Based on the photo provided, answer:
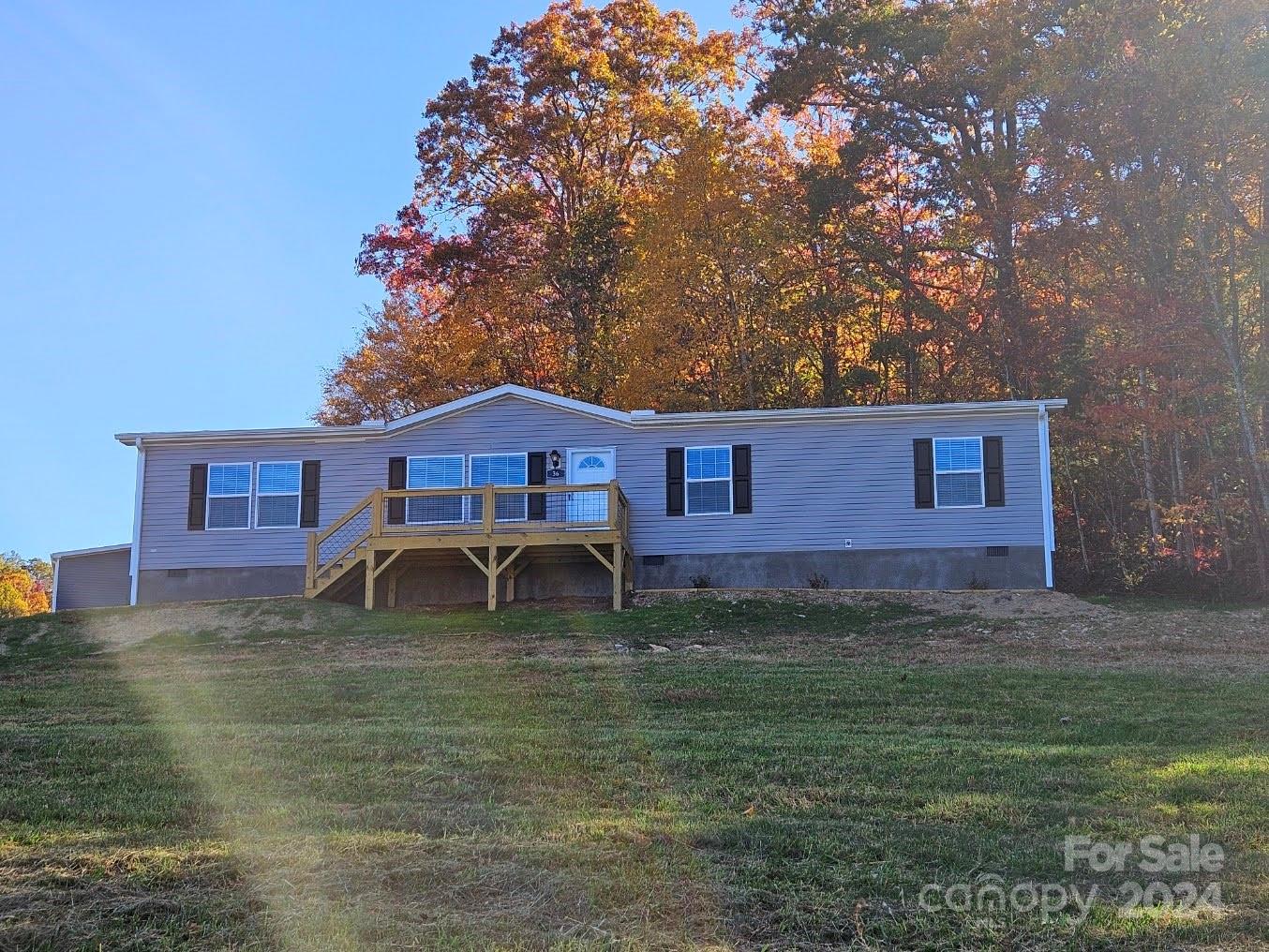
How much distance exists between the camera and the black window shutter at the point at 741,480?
19406mm

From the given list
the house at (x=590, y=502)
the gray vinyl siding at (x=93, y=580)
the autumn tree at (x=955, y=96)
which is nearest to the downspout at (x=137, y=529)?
the house at (x=590, y=502)

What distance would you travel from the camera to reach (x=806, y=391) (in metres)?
28.3

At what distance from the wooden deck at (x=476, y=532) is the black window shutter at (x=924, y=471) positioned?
489 centimetres

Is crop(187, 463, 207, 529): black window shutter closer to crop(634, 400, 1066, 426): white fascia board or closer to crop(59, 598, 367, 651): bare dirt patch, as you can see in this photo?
crop(59, 598, 367, 651): bare dirt patch

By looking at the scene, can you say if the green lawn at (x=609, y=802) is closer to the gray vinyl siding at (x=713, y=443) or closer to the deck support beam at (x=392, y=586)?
the gray vinyl siding at (x=713, y=443)

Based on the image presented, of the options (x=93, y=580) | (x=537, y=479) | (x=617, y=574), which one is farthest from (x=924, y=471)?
(x=93, y=580)

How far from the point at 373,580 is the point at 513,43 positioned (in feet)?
59.2

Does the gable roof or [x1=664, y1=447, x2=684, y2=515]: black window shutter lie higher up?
the gable roof

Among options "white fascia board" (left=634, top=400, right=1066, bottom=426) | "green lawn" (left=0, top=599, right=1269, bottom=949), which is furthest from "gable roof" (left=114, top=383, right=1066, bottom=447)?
"green lawn" (left=0, top=599, right=1269, bottom=949)

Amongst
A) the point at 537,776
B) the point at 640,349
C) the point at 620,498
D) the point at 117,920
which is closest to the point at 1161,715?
the point at 537,776

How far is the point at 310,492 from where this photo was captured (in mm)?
20125

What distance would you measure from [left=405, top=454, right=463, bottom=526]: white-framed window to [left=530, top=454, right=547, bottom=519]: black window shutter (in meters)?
1.23

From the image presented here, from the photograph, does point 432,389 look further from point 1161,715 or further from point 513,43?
point 1161,715

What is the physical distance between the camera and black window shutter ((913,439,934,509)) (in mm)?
18938
